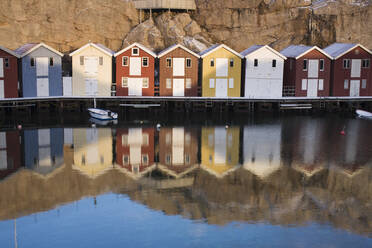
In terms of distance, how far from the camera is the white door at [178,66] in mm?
55188

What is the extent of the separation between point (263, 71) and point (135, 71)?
14.3m

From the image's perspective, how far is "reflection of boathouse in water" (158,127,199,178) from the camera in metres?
31.3

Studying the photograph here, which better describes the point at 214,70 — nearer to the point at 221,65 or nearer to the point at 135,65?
the point at 221,65

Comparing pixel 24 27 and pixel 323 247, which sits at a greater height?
pixel 24 27

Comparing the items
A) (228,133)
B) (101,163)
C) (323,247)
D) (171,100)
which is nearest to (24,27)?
(171,100)

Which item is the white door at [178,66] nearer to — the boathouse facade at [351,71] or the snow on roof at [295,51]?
the snow on roof at [295,51]

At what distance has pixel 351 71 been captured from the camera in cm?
5828

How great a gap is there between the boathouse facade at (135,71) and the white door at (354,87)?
2354 centimetres

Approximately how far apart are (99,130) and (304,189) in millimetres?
21730

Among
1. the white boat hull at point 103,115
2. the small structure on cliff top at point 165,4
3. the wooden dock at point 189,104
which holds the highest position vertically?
the small structure on cliff top at point 165,4

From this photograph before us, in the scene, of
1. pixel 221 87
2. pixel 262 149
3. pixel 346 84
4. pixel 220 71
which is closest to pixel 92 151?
pixel 262 149

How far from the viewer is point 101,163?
106ft

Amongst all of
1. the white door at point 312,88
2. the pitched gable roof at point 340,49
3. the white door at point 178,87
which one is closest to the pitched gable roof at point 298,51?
the pitched gable roof at point 340,49

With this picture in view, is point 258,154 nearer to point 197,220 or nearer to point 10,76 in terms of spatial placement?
point 197,220
